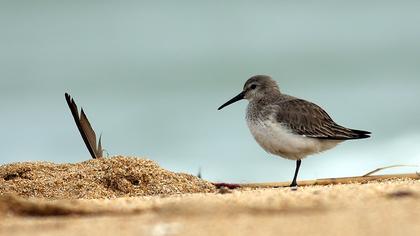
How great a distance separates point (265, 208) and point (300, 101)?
586 centimetres

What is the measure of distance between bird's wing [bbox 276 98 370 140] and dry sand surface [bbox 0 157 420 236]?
14.3ft

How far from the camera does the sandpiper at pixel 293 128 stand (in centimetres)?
909

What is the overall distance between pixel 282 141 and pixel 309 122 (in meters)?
Answer: 0.54

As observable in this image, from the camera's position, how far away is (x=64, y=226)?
3.86 meters

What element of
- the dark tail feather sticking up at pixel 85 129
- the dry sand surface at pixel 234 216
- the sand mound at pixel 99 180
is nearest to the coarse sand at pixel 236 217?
the dry sand surface at pixel 234 216

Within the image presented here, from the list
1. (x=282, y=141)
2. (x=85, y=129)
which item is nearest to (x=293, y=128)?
(x=282, y=141)

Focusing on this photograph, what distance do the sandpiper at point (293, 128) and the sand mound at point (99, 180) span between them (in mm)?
1389

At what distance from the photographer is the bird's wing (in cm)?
922

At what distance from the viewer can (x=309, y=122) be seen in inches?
369

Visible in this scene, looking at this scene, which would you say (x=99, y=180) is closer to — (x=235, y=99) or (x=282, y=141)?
(x=282, y=141)

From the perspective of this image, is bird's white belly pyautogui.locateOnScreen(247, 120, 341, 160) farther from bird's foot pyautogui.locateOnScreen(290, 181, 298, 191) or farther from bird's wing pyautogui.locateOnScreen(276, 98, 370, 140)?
bird's foot pyautogui.locateOnScreen(290, 181, 298, 191)

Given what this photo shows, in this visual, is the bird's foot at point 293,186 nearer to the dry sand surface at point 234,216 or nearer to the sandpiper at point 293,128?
the sandpiper at point 293,128

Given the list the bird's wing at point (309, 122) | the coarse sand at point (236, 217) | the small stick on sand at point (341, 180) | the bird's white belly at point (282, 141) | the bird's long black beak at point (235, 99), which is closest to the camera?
the coarse sand at point (236, 217)

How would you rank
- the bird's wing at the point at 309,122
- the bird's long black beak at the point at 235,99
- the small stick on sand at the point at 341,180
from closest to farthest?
the small stick on sand at the point at 341,180 < the bird's wing at the point at 309,122 < the bird's long black beak at the point at 235,99
